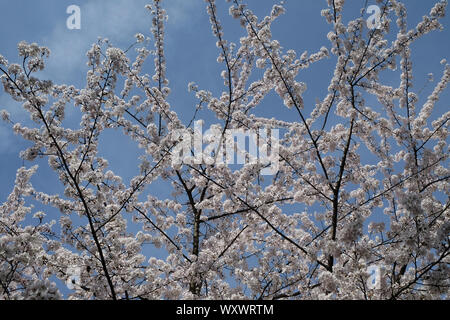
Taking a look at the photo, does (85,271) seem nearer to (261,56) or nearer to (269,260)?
(269,260)

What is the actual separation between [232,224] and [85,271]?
420cm

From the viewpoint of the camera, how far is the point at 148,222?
968 centimetres
